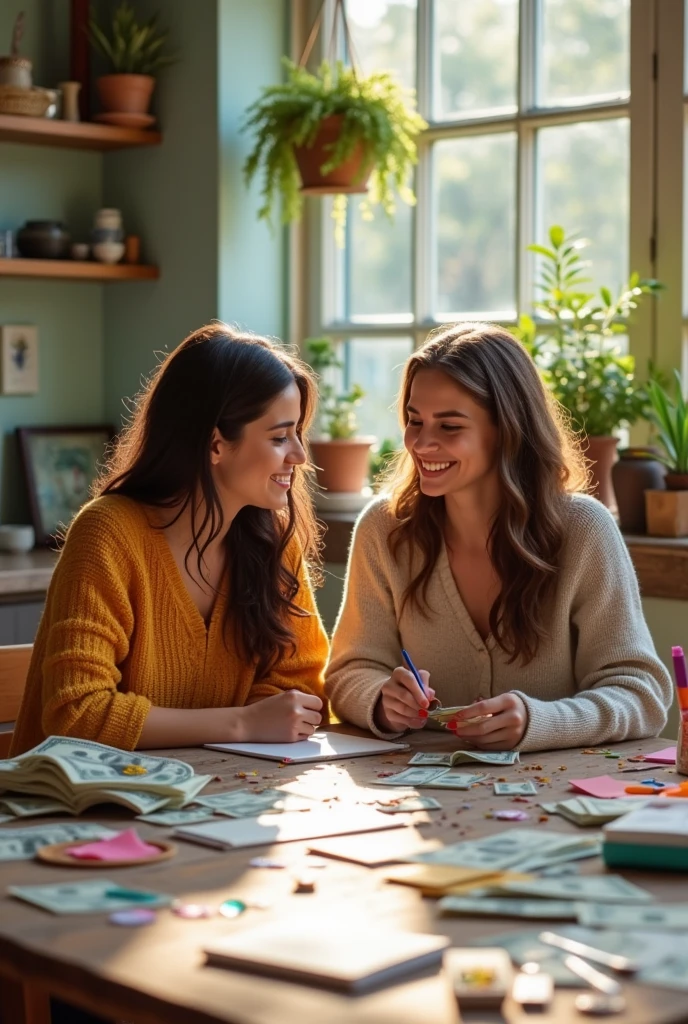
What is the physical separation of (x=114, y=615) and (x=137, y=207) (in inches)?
95.4

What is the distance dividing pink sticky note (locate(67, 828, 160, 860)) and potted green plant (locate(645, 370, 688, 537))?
6.36 feet

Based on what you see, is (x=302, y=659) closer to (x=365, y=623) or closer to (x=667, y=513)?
(x=365, y=623)

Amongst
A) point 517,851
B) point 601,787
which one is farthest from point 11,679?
point 517,851

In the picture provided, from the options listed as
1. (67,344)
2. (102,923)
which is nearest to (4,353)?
(67,344)

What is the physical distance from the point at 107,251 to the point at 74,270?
14 centimetres

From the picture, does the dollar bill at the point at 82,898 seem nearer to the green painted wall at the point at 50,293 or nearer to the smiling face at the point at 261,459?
the smiling face at the point at 261,459

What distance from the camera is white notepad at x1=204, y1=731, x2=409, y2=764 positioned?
7.17 ft

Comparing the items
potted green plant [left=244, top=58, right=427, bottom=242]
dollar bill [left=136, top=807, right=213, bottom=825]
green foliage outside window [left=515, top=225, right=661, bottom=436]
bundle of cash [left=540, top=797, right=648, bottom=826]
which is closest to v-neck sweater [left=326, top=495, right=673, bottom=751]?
bundle of cash [left=540, top=797, right=648, bottom=826]

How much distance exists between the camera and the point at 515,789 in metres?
1.97

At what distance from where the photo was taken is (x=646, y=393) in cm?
354

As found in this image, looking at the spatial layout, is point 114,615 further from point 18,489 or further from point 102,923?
point 18,489

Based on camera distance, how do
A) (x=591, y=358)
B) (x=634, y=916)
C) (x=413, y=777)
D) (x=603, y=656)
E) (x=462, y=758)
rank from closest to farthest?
(x=634, y=916), (x=413, y=777), (x=462, y=758), (x=603, y=656), (x=591, y=358)

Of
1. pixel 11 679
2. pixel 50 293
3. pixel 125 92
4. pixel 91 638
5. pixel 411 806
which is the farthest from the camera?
pixel 50 293

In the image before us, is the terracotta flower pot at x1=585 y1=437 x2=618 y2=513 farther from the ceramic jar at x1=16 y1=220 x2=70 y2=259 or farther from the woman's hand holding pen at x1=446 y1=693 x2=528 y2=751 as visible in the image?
the ceramic jar at x1=16 y1=220 x2=70 y2=259
